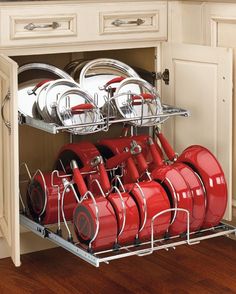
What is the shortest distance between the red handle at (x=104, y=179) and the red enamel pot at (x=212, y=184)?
31 centimetres

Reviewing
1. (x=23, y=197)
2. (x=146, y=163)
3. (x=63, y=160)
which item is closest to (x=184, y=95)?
(x=146, y=163)

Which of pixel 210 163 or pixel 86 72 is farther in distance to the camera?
pixel 86 72

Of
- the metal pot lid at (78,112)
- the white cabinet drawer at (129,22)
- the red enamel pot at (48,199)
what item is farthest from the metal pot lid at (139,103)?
the red enamel pot at (48,199)

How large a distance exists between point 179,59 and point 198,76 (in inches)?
5.3

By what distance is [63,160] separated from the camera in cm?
300

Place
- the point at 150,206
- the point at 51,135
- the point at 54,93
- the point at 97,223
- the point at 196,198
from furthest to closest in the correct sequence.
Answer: the point at 51,135 → the point at 54,93 → the point at 196,198 → the point at 150,206 → the point at 97,223

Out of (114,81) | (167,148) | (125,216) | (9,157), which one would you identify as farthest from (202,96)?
(9,157)

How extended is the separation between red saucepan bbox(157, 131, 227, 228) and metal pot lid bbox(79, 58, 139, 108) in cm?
48

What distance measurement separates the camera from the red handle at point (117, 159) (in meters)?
2.72

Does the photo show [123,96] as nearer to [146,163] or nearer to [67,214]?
[146,163]

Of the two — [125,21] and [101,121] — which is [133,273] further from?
[125,21]

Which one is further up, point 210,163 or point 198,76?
point 198,76

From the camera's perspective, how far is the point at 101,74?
308 cm

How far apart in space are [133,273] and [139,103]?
0.63 meters
